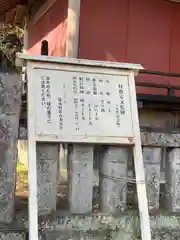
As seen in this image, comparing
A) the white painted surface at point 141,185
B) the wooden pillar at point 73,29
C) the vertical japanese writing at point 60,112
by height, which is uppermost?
the wooden pillar at point 73,29

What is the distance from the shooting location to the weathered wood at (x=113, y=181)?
289 cm

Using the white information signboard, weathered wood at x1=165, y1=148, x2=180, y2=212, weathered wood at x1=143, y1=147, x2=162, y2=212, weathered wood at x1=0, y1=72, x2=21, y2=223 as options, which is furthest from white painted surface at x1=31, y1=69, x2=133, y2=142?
weathered wood at x1=165, y1=148, x2=180, y2=212

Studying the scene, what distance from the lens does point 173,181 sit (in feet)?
10.0

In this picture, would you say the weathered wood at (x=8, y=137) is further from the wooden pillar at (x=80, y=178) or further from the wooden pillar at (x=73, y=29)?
the wooden pillar at (x=73, y=29)

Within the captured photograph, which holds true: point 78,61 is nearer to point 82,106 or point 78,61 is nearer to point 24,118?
point 82,106

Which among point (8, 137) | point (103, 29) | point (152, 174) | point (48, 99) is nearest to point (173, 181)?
point (152, 174)

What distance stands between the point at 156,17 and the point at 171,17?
1.10ft

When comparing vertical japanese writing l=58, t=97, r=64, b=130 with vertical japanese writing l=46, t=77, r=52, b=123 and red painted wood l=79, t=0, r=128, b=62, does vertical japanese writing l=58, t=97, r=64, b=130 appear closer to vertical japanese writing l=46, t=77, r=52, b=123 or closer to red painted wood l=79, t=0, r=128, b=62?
vertical japanese writing l=46, t=77, r=52, b=123

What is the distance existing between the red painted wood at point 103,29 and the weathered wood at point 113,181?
13.5ft

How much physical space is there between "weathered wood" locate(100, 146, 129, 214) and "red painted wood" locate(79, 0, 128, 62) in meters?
4.10

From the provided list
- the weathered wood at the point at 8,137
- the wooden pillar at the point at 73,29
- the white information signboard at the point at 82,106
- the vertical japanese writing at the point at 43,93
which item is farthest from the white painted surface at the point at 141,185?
the wooden pillar at the point at 73,29

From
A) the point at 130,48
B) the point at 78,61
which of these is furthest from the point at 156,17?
the point at 78,61

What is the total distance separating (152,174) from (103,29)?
4.50m

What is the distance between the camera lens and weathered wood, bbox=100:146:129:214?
2895 millimetres
